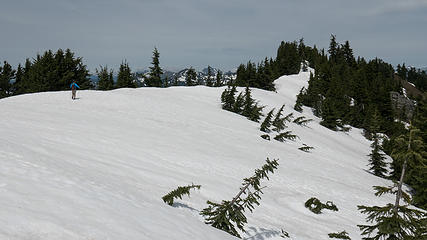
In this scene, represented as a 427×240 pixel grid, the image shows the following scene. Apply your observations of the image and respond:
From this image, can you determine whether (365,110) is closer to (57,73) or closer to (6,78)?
(57,73)

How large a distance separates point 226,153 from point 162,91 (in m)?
22.6

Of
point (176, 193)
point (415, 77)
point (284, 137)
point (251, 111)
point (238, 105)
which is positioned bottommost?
point (284, 137)

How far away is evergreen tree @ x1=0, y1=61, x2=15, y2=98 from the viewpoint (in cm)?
5803

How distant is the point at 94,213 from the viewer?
512cm

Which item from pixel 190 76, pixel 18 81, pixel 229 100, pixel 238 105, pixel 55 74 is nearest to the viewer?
pixel 238 105

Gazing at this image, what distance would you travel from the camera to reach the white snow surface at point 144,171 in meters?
5.05

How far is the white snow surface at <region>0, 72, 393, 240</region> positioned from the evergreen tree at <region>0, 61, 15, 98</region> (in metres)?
41.9

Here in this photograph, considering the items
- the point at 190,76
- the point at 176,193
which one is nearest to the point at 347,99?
the point at 190,76

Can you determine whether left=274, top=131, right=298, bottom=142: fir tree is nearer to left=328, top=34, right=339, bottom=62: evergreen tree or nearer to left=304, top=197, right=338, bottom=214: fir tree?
left=304, top=197, right=338, bottom=214: fir tree

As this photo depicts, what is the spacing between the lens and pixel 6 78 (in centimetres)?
5894

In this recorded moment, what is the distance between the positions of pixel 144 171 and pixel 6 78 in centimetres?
6525

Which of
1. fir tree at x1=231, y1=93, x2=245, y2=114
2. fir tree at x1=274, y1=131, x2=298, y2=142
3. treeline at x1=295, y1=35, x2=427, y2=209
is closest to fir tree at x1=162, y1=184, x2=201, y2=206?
fir tree at x1=274, y1=131, x2=298, y2=142

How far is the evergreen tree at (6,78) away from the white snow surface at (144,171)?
41.9 m

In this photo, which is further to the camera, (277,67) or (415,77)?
(415,77)
